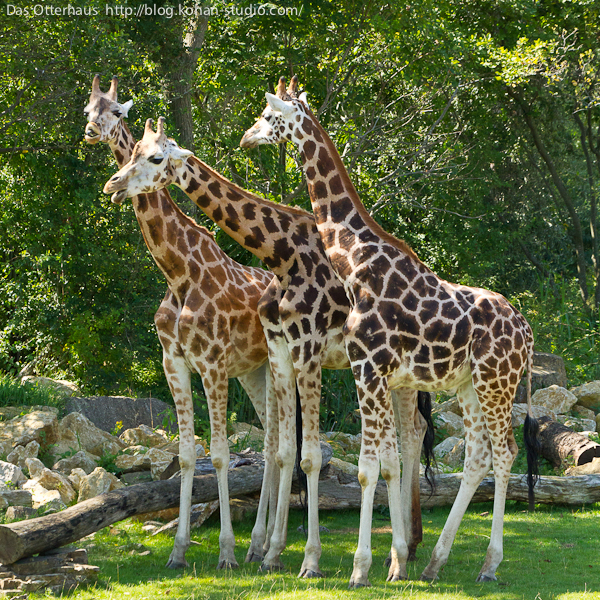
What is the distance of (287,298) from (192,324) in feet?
3.07

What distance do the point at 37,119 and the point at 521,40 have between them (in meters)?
10.1

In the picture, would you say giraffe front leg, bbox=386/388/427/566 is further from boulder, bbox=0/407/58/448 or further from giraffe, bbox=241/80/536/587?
boulder, bbox=0/407/58/448

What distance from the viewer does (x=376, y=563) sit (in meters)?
6.81

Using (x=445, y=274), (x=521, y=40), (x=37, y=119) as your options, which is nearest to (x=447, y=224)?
(x=445, y=274)

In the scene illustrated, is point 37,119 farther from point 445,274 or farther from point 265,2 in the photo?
point 445,274

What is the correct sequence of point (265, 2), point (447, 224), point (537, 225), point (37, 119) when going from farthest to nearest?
point (537, 225) < point (447, 224) < point (265, 2) < point (37, 119)

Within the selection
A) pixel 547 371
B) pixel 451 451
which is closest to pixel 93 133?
pixel 451 451

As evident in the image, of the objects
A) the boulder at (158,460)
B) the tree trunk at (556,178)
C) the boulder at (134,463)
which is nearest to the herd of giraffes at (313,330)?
the boulder at (158,460)

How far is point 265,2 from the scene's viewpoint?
13086 millimetres

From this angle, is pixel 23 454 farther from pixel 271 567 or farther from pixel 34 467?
pixel 271 567

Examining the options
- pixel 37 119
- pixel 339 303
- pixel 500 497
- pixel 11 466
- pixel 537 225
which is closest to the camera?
pixel 500 497

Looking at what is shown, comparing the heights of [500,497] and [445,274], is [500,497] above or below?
below

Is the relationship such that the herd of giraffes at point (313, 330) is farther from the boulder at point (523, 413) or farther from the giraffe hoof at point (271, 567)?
the boulder at point (523, 413)

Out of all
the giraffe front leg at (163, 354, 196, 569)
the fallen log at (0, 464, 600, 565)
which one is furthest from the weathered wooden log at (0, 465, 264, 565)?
the giraffe front leg at (163, 354, 196, 569)
